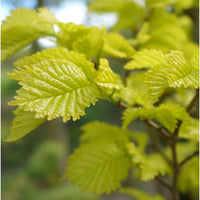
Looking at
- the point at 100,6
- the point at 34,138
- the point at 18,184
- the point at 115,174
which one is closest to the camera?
the point at 115,174

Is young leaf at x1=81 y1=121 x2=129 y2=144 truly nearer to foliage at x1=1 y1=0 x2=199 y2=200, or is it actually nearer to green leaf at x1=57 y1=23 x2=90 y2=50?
foliage at x1=1 y1=0 x2=199 y2=200

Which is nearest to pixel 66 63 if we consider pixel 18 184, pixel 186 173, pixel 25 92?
pixel 25 92

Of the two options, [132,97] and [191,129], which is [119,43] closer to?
[132,97]

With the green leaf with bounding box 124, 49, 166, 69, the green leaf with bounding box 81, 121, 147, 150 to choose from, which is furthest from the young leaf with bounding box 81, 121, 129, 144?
the green leaf with bounding box 124, 49, 166, 69

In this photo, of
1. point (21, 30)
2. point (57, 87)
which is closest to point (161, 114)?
point (57, 87)

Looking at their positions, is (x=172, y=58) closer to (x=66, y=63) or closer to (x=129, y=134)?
(x=66, y=63)

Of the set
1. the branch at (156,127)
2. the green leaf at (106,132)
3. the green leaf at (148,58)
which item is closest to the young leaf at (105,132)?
the green leaf at (106,132)
